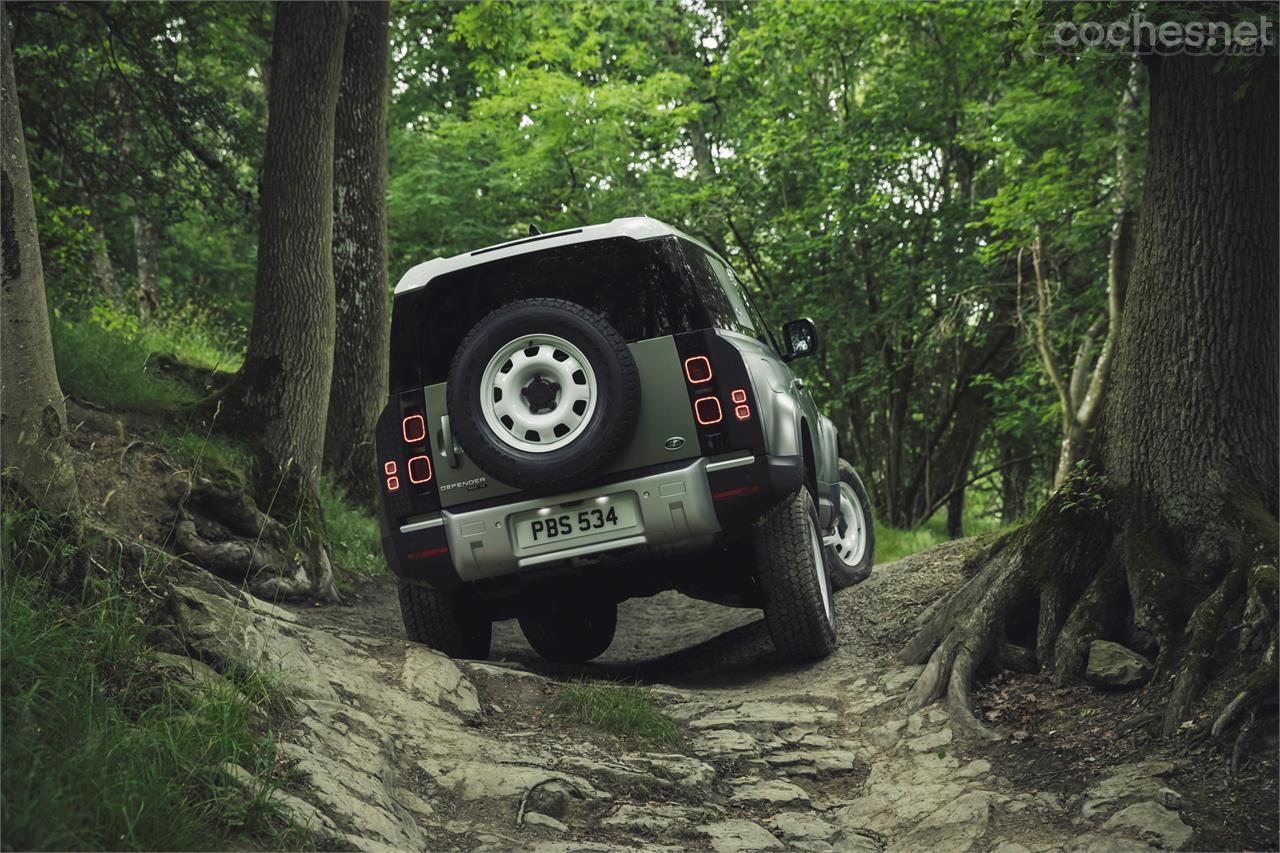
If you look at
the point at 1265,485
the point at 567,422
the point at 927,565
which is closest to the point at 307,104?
the point at 567,422

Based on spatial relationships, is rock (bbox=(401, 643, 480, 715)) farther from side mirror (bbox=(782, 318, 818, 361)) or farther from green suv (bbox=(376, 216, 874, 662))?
side mirror (bbox=(782, 318, 818, 361))

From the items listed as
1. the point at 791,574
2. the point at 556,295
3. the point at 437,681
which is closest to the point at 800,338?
the point at 791,574

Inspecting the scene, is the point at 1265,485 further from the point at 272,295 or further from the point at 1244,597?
the point at 272,295

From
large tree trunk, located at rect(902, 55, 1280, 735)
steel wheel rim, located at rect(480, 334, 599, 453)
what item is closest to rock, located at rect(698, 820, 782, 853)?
large tree trunk, located at rect(902, 55, 1280, 735)

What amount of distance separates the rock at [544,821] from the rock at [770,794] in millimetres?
852

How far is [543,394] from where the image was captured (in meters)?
5.53

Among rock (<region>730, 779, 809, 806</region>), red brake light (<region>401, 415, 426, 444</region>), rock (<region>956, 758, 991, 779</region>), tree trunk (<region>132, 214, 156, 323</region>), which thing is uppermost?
tree trunk (<region>132, 214, 156, 323</region>)

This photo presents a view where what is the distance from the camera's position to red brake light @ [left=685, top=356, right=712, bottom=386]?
5.72 metres

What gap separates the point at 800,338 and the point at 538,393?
2647mm

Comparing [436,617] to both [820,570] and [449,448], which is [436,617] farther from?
[820,570]

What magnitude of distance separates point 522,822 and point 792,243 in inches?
573

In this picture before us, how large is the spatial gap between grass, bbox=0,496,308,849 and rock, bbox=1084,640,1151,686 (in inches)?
140

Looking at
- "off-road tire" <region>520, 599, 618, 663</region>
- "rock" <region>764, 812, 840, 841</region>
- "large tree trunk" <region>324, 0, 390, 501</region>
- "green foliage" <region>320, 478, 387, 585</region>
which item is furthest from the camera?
"large tree trunk" <region>324, 0, 390, 501</region>

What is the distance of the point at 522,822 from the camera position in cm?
420
